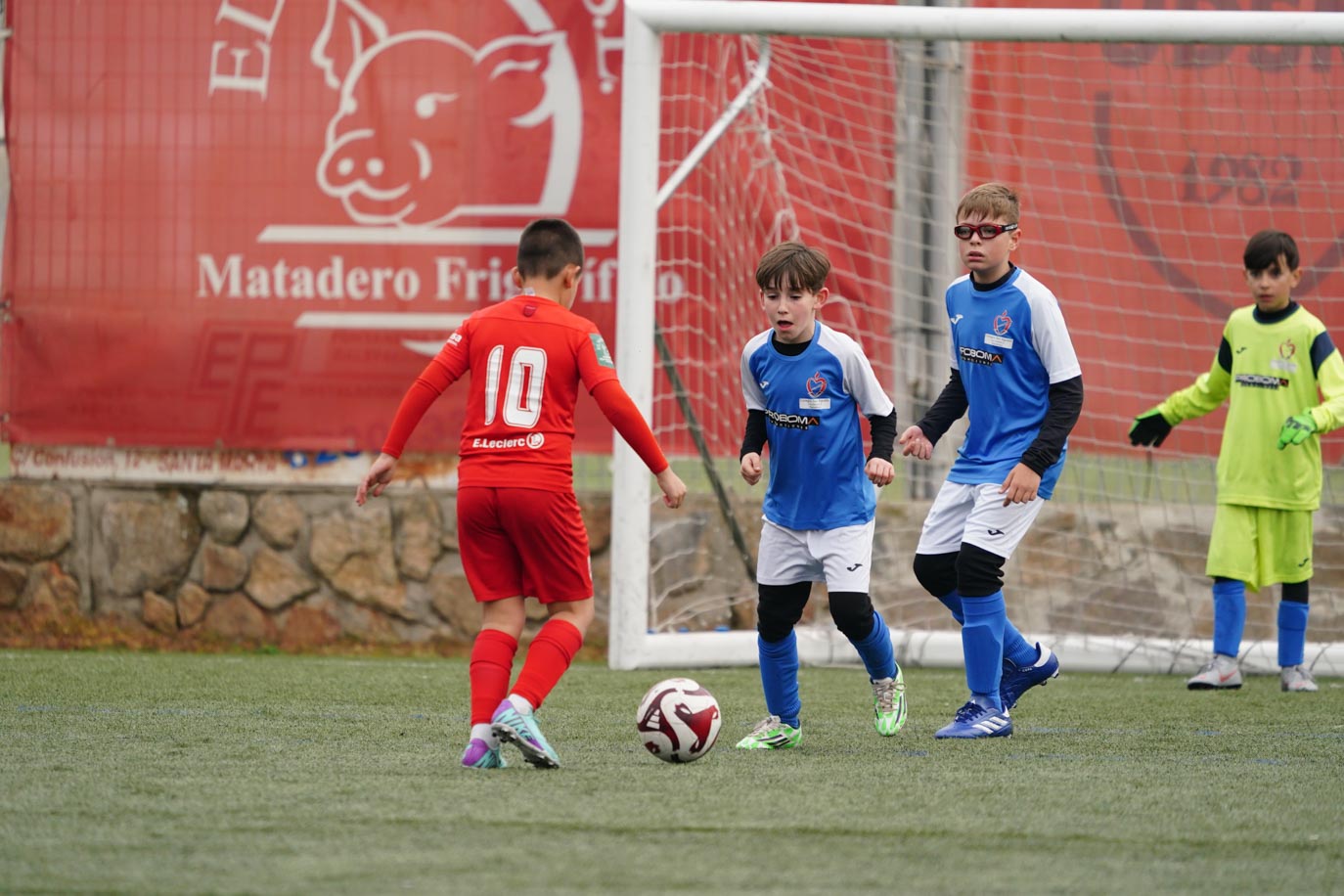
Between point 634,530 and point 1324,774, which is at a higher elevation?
point 634,530

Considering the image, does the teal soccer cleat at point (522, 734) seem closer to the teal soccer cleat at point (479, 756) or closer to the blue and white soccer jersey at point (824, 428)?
the teal soccer cleat at point (479, 756)

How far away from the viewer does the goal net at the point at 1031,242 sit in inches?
296

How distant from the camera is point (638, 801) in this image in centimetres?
353

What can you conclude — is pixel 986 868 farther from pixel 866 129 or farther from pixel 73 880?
pixel 866 129

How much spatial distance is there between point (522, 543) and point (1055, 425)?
5.23 ft

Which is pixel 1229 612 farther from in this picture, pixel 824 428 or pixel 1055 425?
pixel 824 428

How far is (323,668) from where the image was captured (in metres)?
6.67

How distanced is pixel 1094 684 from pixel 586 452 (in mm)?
2467

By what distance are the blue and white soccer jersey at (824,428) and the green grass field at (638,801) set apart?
0.67 meters

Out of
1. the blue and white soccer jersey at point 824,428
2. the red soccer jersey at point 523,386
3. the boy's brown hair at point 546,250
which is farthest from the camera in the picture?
the blue and white soccer jersey at point 824,428

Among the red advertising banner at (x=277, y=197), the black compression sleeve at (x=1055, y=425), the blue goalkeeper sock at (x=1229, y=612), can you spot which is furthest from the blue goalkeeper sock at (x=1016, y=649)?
the red advertising banner at (x=277, y=197)

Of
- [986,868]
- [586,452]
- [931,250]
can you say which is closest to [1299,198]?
[931,250]

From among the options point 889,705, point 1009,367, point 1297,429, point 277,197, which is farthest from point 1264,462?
point 277,197

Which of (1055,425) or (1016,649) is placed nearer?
(1055,425)
